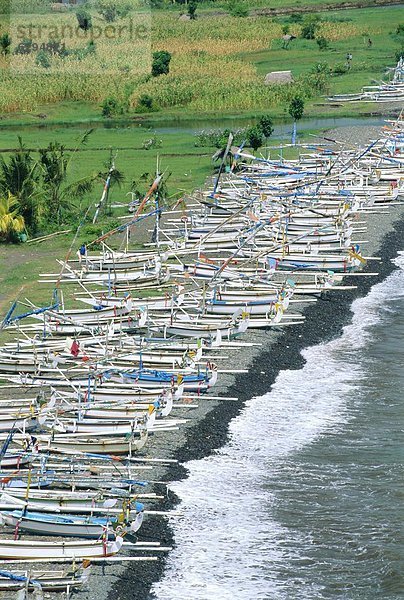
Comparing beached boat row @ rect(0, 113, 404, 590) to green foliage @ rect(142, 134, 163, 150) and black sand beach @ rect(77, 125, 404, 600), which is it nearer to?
black sand beach @ rect(77, 125, 404, 600)

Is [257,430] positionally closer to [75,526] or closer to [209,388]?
[209,388]

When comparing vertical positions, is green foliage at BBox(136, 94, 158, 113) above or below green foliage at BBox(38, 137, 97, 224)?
below

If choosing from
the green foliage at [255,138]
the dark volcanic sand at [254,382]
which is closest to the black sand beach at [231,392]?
the dark volcanic sand at [254,382]

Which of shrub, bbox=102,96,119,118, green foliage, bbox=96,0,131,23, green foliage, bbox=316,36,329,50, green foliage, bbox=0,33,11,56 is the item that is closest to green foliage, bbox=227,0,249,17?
green foliage, bbox=96,0,131,23

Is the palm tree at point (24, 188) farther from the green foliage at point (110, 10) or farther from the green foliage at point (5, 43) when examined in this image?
the green foliage at point (110, 10)

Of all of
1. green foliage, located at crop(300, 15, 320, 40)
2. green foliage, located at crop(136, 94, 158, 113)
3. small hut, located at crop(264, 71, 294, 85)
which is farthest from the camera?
green foliage, located at crop(300, 15, 320, 40)

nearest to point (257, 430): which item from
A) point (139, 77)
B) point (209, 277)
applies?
point (209, 277)
